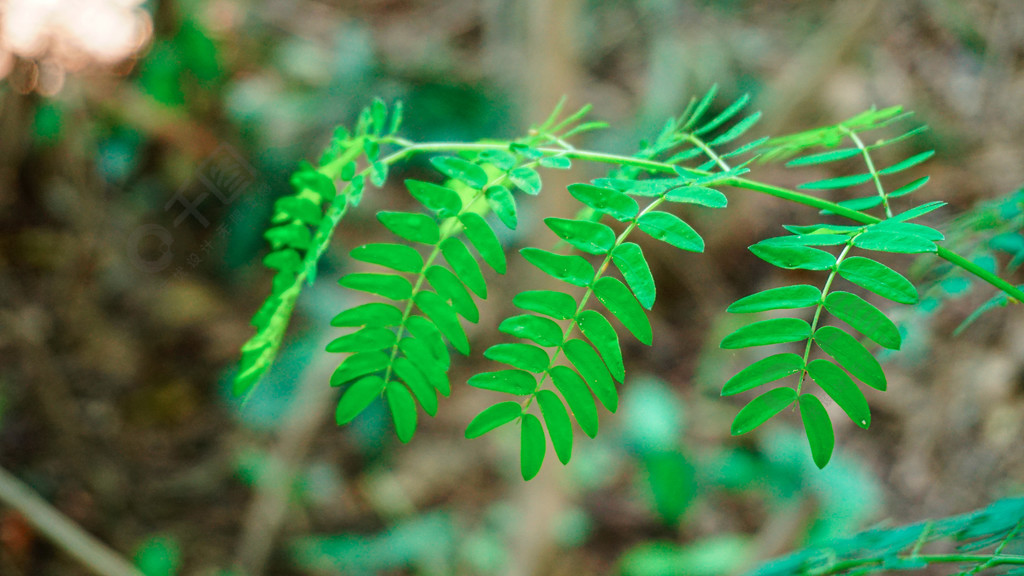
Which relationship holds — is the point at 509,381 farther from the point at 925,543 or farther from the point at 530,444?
the point at 925,543

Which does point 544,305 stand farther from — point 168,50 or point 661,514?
→ point 168,50

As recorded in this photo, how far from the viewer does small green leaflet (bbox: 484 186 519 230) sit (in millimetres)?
437

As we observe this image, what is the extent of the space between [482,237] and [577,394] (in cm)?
12

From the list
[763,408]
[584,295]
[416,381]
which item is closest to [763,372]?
[763,408]

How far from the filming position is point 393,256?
472mm

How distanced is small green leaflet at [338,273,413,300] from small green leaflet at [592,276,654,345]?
5.6 inches

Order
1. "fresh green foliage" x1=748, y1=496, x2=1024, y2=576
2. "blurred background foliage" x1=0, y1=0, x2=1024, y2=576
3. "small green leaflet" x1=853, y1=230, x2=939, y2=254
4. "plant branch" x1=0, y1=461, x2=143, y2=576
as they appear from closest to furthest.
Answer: "small green leaflet" x1=853, y1=230, x2=939, y2=254, "fresh green foliage" x1=748, y1=496, x2=1024, y2=576, "plant branch" x1=0, y1=461, x2=143, y2=576, "blurred background foliage" x1=0, y1=0, x2=1024, y2=576

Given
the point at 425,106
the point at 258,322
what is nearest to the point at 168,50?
the point at 425,106

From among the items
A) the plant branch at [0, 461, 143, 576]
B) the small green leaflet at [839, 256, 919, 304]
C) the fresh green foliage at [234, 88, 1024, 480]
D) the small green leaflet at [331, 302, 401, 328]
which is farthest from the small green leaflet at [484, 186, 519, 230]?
the plant branch at [0, 461, 143, 576]

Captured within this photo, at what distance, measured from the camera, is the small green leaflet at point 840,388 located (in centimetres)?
40

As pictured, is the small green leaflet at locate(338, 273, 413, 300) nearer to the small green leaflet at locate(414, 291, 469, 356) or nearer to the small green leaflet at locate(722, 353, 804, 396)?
the small green leaflet at locate(414, 291, 469, 356)

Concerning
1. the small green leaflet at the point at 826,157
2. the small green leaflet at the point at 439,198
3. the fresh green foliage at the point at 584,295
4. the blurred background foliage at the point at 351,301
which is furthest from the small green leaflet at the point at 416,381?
the blurred background foliage at the point at 351,301

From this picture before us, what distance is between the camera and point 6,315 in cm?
184

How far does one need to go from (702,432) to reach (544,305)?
196 centimetres
